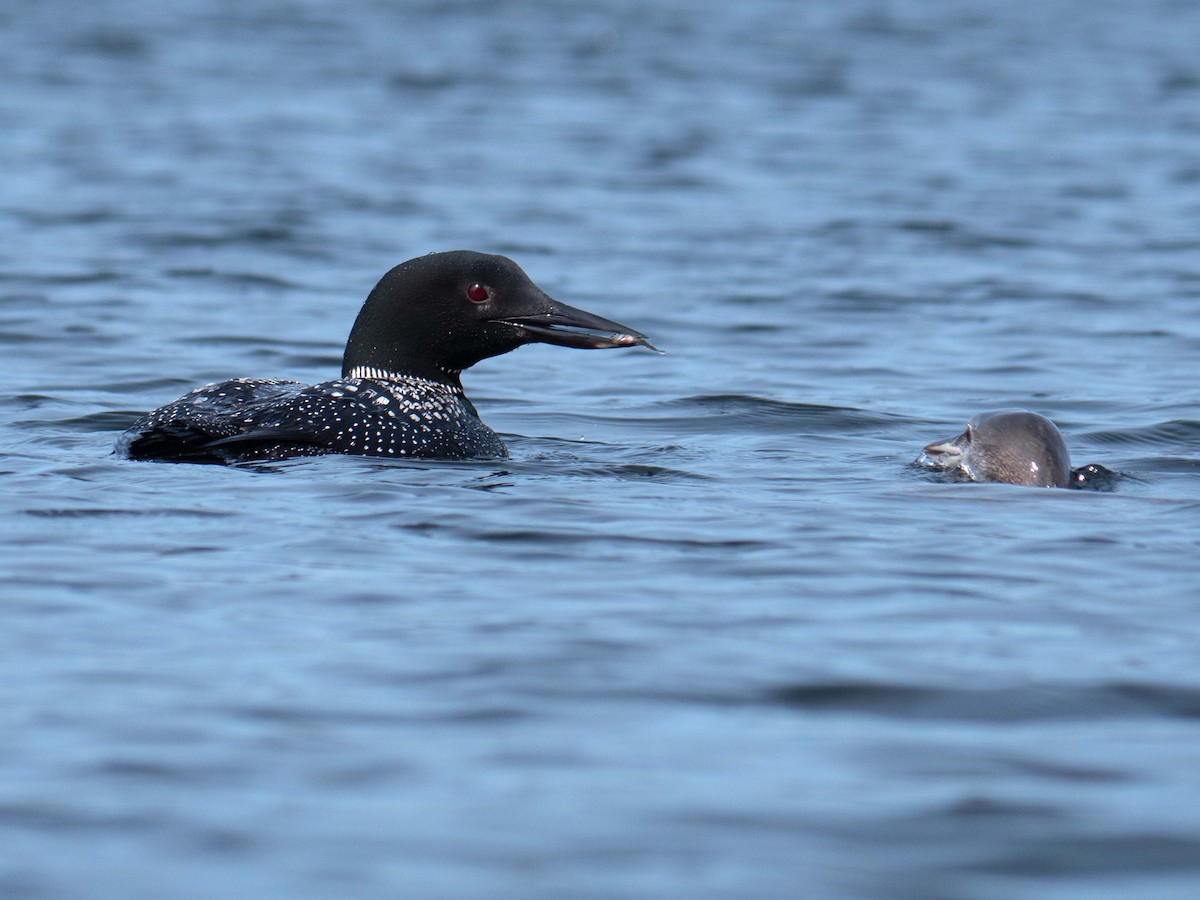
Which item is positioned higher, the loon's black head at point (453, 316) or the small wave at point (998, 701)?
the loon's black head at point (453, 316)

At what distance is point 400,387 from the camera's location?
705 centimetres

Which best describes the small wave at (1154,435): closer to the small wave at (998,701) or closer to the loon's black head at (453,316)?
the loon's black head at (453,316)

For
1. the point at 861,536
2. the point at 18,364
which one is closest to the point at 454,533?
the point at 861,536

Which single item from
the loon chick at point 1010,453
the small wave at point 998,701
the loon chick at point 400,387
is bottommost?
the small wave at point 998,701

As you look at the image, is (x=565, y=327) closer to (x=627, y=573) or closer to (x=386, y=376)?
(x=386, y=376)

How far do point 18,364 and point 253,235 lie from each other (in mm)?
4588

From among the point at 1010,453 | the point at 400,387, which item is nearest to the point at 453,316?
the point at 400,387

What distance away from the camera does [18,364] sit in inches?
378

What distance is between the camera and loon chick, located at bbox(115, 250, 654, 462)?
6527 millimetres

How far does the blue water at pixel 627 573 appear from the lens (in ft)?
11.1

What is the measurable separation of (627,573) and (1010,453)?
210 cm

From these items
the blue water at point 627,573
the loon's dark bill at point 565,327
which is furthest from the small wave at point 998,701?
the loon's dark bill at point 565,327

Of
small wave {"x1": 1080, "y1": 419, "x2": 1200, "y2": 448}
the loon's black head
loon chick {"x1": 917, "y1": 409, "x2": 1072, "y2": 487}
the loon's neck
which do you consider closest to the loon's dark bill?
the loon's black head

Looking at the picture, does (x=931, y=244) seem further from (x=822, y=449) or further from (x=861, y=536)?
(x=861, y=536)
